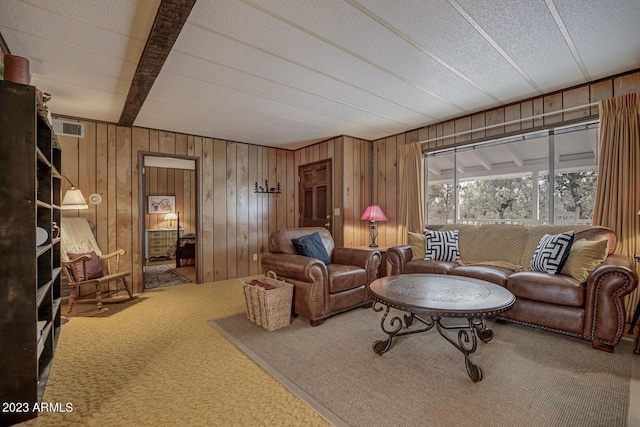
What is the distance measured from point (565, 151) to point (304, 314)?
3.59 meters

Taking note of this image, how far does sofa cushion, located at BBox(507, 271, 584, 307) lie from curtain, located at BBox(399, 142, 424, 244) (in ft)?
5.59

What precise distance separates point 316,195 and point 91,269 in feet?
10.9

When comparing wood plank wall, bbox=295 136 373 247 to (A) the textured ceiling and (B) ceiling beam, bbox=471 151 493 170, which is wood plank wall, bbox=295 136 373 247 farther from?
(B) ceiling beam, bbox=471 151 493 170

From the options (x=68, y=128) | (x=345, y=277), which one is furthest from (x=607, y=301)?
(x=68, y=128)

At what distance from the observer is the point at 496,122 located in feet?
11.9

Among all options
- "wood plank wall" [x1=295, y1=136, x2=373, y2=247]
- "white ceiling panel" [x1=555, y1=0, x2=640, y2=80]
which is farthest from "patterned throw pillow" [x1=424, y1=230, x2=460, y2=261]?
"white ceiling panel" [x1=555, y1=0, x2=640, y2=80]

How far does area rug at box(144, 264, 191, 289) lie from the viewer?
4.67 meters

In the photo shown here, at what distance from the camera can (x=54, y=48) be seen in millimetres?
2158

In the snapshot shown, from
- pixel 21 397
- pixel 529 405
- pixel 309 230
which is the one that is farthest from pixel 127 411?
pixel 309 230

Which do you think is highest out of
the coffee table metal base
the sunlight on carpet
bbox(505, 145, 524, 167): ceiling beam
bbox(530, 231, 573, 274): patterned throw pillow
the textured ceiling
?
the textured ceiling

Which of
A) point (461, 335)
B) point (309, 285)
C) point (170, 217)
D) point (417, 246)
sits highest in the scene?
point (170, 217)

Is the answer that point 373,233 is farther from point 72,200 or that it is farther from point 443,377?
point 72,200

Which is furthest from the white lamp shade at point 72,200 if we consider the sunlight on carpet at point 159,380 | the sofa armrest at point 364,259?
the sofa armrest at point 364,259

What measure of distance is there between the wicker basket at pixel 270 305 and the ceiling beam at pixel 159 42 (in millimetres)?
2054
